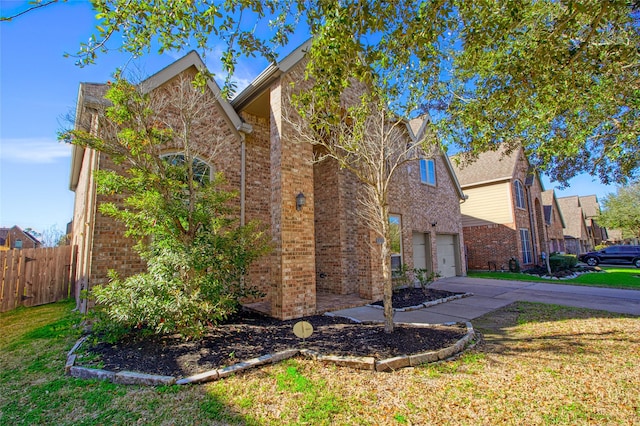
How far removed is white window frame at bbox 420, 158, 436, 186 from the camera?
46.6 feet

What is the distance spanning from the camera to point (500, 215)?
18375 mm

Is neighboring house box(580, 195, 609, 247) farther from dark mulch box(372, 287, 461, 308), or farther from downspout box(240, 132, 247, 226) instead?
downspout box(240, 132, 247, 226)

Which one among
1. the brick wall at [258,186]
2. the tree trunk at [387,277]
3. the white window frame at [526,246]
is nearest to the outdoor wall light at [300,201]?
the brick wall at [258,186]

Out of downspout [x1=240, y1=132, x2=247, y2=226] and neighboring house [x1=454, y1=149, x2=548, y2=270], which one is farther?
neighboring house [x1=454, y1=149, x2=548, y2=270]

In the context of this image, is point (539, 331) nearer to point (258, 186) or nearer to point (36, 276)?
point (258, 186)

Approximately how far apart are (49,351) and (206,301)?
2.88 m

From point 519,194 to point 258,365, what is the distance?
21.0 meters

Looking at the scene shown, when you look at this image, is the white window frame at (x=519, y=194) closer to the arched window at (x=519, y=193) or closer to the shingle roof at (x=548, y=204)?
the arched window at (x=519, y=193)

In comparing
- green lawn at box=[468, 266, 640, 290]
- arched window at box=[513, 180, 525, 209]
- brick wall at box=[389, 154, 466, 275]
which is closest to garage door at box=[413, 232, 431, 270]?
brick wall at box=[389, 154, 466, 275]

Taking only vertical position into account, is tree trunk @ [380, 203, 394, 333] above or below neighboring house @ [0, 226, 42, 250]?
below

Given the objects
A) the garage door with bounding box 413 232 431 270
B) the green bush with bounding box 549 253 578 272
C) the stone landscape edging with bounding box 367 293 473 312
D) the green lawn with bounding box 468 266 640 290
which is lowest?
the green lawn with bounding box 468 266 640 290

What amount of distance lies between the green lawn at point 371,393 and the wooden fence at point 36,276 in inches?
232

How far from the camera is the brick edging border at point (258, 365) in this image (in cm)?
365

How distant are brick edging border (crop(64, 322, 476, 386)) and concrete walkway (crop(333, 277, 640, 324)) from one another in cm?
220
